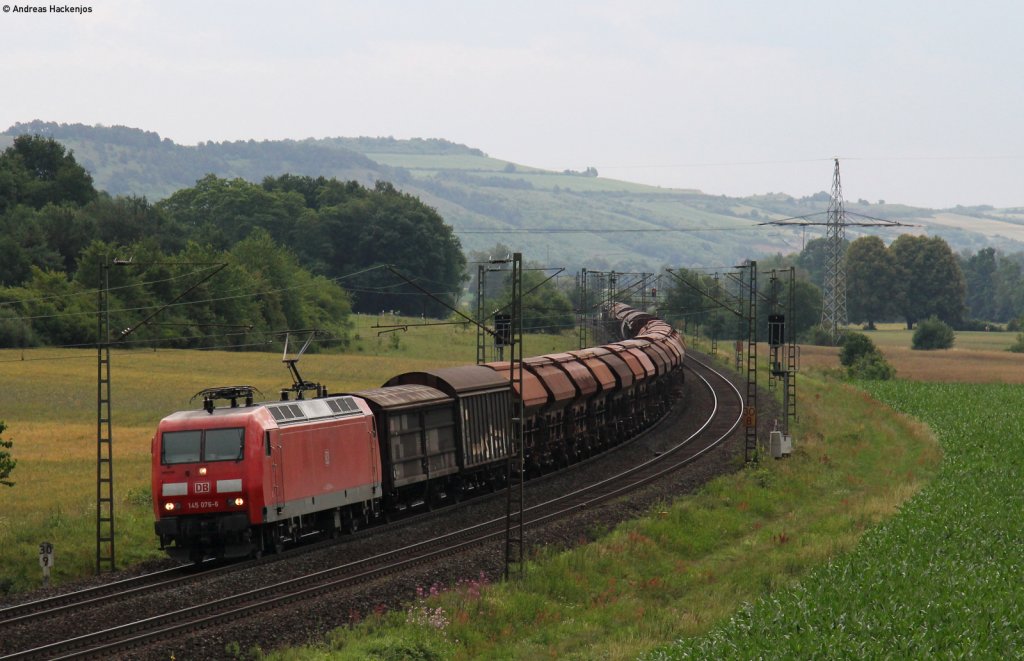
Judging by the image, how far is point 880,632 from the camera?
2247cm

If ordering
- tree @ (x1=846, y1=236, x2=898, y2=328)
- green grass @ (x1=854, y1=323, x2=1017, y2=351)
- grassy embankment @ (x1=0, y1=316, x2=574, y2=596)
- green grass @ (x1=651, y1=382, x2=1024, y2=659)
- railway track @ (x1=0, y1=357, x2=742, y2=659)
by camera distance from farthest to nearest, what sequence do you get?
1. tree @ (x1=846, y1=236, x2=898, y2=328)
2. green grass @ (x1=854, y1=323, x2=1017, y2=351)
3. grassy embankment @ (x1=0, y1=316, x2=574, y2=596)
4. railway track @ (x1=0, y1=357, x2=742, y2=659)
5. green grass @ (x1=651, y1=382, x2=1024, y2=659)

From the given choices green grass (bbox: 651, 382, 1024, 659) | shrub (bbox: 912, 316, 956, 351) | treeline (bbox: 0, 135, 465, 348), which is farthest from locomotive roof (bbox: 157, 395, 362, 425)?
shrub (bbox: 912, 316, 956, 351)

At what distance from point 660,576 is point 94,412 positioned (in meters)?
39.5

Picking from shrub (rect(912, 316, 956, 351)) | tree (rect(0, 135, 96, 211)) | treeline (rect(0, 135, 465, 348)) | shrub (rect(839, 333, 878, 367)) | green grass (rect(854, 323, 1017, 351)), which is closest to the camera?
treeline (rect(0, 135, 465, 348))

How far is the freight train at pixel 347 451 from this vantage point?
27594 millimetres

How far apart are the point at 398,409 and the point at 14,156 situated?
109292 mm

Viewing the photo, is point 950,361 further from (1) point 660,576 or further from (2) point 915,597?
(2) point 915,597

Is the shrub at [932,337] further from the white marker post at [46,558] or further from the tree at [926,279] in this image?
the white marker post at [46,558]

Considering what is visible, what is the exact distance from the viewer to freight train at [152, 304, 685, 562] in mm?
27594

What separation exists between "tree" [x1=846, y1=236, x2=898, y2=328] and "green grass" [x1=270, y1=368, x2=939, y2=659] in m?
140

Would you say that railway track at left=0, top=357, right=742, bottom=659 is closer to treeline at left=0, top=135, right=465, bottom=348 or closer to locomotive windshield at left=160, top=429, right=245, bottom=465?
locomotive windshield at left=160, top=429, right=245, bottom=465

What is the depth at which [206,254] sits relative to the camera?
102688mm

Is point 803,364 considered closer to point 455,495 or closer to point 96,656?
point 455,495

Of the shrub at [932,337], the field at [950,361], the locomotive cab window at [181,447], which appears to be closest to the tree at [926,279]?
the field at [950,361]
